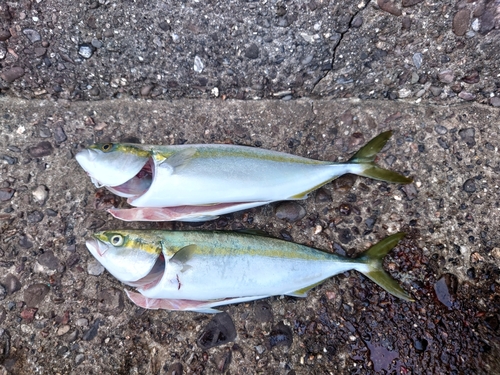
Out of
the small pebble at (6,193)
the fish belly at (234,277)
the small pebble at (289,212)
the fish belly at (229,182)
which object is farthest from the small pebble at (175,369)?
the small pebble at (6,193)

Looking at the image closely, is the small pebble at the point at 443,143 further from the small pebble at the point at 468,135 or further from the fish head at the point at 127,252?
the fish head at the point at 127,252

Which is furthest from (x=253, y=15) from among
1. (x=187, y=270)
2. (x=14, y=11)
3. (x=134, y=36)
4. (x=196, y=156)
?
(x=187, y=270)

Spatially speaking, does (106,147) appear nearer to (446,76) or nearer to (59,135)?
(59,135)

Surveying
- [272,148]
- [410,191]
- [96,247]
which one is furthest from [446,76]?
[96,247]

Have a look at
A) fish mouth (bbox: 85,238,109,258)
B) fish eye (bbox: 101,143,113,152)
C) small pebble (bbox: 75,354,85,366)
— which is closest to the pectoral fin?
fish mouth (bbox: 85,238,109,258)

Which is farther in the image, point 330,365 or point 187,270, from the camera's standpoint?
point 330,365

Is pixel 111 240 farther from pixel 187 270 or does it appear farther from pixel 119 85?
pixel 119 85

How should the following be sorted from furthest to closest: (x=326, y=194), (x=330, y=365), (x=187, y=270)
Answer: (x=326, y=194) → (x=330, y=365) → (x=187, y=270)
